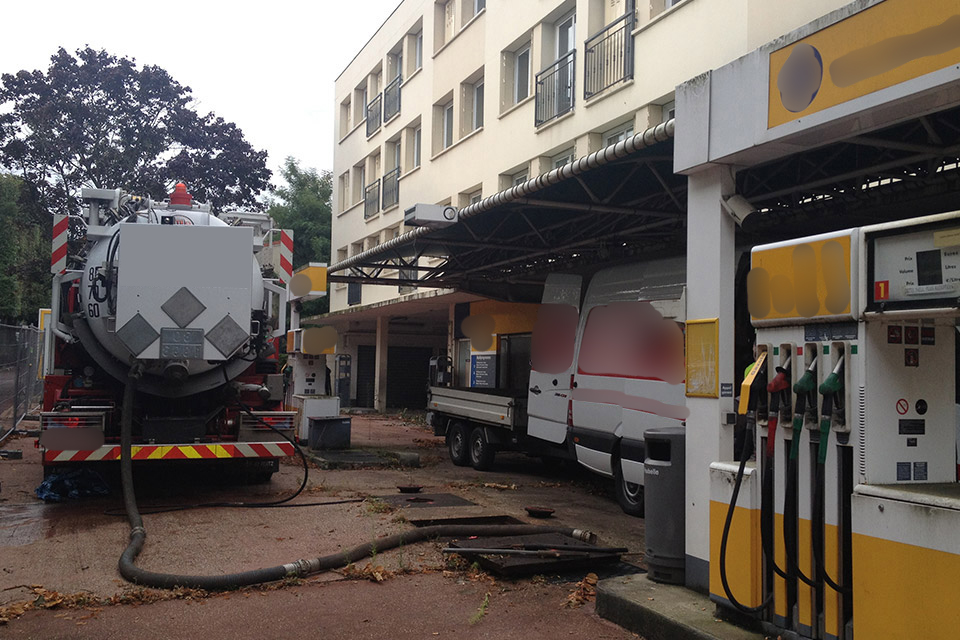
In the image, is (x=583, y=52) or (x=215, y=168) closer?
(x=583, y=52)

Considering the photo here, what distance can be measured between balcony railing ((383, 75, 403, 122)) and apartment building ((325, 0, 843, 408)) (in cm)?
6

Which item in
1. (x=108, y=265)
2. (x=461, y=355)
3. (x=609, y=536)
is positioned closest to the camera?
(x=609, y=536)

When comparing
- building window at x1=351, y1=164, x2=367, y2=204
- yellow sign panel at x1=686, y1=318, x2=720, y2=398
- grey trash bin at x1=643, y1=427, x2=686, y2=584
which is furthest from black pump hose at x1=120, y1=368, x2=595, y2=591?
building window at x1=351, y1=164, x2=367, y2=204

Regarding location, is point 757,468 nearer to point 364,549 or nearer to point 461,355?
point 364,549

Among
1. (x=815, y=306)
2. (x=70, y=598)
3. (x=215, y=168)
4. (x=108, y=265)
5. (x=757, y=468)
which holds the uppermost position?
(x=215, y=168)

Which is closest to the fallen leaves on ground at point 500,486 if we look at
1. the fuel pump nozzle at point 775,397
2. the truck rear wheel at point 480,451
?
the truck rear wheel at point 480,451

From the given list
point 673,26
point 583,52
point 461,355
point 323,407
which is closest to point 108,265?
point 323,407

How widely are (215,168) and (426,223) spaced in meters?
25.5

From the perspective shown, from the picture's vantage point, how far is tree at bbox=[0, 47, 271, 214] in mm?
31812

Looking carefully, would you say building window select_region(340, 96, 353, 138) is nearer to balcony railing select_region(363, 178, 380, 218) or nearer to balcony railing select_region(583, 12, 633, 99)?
balcony railing select_region(363, 178, 380, 218)

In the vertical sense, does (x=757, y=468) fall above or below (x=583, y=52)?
below

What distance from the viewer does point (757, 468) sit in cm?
498

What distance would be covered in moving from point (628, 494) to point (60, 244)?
22.4 feet

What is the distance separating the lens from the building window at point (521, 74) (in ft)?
63.9
